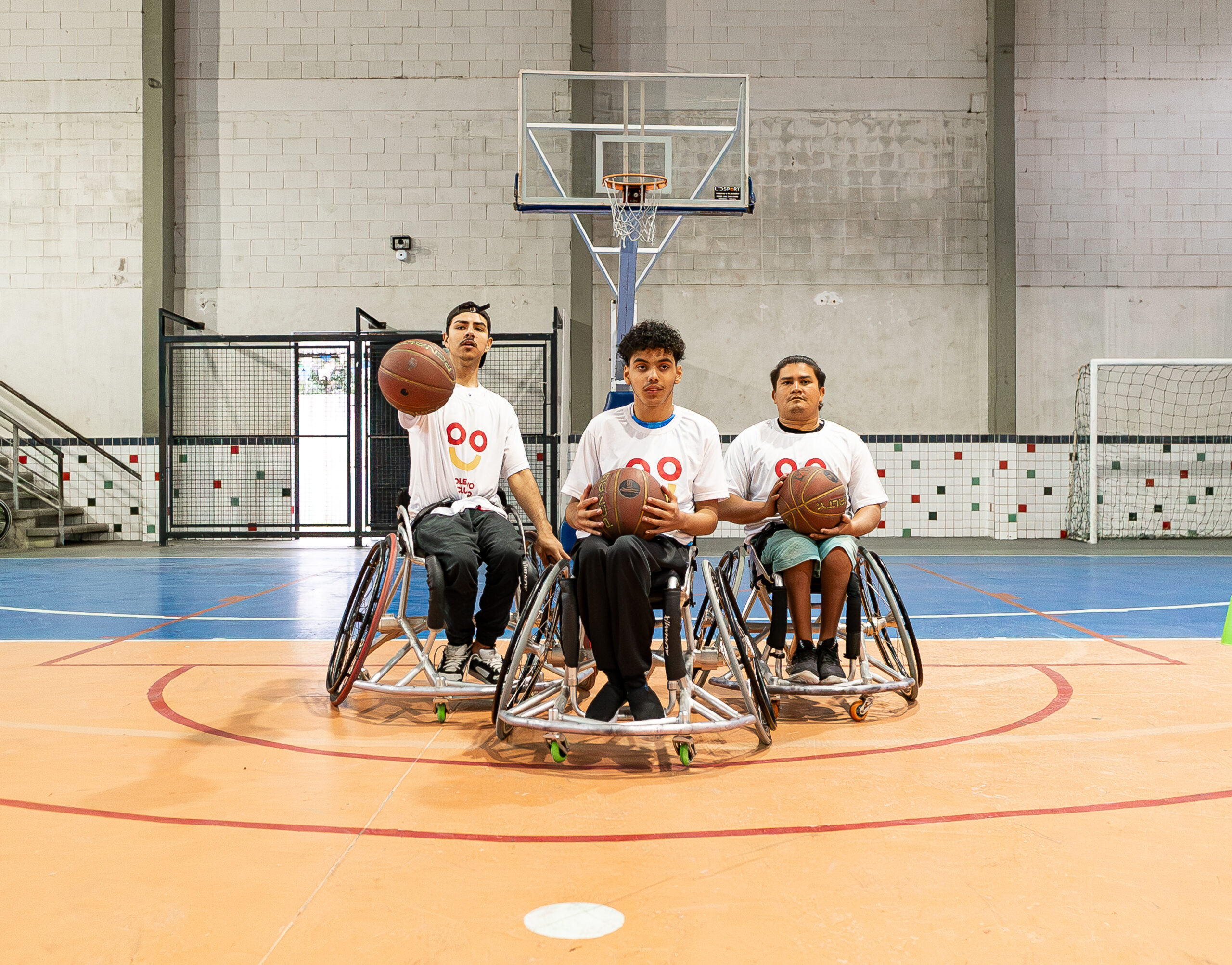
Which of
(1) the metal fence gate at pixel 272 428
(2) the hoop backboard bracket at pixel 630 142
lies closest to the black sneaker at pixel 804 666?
(2) the hoop backboard bracket at pixel 630 142

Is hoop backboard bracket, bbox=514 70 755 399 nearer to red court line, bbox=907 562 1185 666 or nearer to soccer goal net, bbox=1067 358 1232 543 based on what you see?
red court line, bbox=907 562 1185 666

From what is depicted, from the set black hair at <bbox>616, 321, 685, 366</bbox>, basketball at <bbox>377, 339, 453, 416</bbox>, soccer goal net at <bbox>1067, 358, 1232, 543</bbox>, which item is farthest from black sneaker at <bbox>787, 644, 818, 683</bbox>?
soccer goal net at <bbox>1067, 358, 1232, 543</bbox>

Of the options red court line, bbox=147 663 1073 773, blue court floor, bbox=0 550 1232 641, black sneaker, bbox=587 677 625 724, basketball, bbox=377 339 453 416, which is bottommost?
blue court floor, bbox=0 550 1232 641

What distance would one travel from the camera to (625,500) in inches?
110

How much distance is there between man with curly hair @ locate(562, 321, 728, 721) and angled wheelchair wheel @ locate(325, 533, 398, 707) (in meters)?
0.71

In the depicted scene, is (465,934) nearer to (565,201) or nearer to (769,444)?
(769,444)

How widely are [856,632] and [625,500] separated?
1.09 metres

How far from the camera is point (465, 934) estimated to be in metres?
1.61

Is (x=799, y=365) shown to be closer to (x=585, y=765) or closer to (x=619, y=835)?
(x=585, y=765)

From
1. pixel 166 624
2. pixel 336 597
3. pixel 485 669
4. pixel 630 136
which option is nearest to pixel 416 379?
pixel 485 669

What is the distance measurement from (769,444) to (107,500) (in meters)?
10.5

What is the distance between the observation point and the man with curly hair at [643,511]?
2.74m

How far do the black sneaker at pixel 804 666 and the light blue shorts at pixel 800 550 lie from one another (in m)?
0.27

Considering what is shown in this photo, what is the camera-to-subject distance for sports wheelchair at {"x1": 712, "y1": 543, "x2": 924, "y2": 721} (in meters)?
3.21
